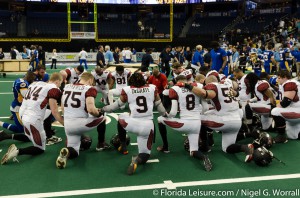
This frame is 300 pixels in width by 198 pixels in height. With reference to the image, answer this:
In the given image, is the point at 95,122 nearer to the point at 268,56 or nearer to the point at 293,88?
the point at 293,88

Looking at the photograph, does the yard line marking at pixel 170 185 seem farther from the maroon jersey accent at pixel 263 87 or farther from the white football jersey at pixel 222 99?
the maroon jersey accent at pixel 263 87

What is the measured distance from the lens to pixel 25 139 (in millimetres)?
6598

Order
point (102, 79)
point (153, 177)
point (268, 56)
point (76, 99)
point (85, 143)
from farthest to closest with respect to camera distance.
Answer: point (268, 56)
point (102, 79)
point (85, 143)
point (76, 99)
point (153, 177)

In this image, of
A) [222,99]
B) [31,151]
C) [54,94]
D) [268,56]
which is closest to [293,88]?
[222,99]

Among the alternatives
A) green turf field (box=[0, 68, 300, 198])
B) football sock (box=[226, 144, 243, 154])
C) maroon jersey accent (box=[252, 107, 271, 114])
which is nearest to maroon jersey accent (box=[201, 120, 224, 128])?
football sock (box=[226, 144, 243, 154])

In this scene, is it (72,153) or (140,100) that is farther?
(72,153)

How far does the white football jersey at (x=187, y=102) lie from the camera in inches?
216

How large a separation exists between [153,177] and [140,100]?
125 centimetres

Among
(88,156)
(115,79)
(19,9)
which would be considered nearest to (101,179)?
(88,156)

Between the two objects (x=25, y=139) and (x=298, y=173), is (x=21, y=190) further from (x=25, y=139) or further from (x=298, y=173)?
(x=298, y=173)

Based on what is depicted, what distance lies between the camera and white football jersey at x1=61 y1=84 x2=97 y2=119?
5453 millimetres

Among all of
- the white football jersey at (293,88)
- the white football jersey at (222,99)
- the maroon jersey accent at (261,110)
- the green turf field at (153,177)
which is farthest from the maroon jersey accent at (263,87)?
the white football jersey at (222,99)

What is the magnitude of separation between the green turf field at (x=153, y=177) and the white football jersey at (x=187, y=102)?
0.83 m

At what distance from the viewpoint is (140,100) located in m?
5.37
